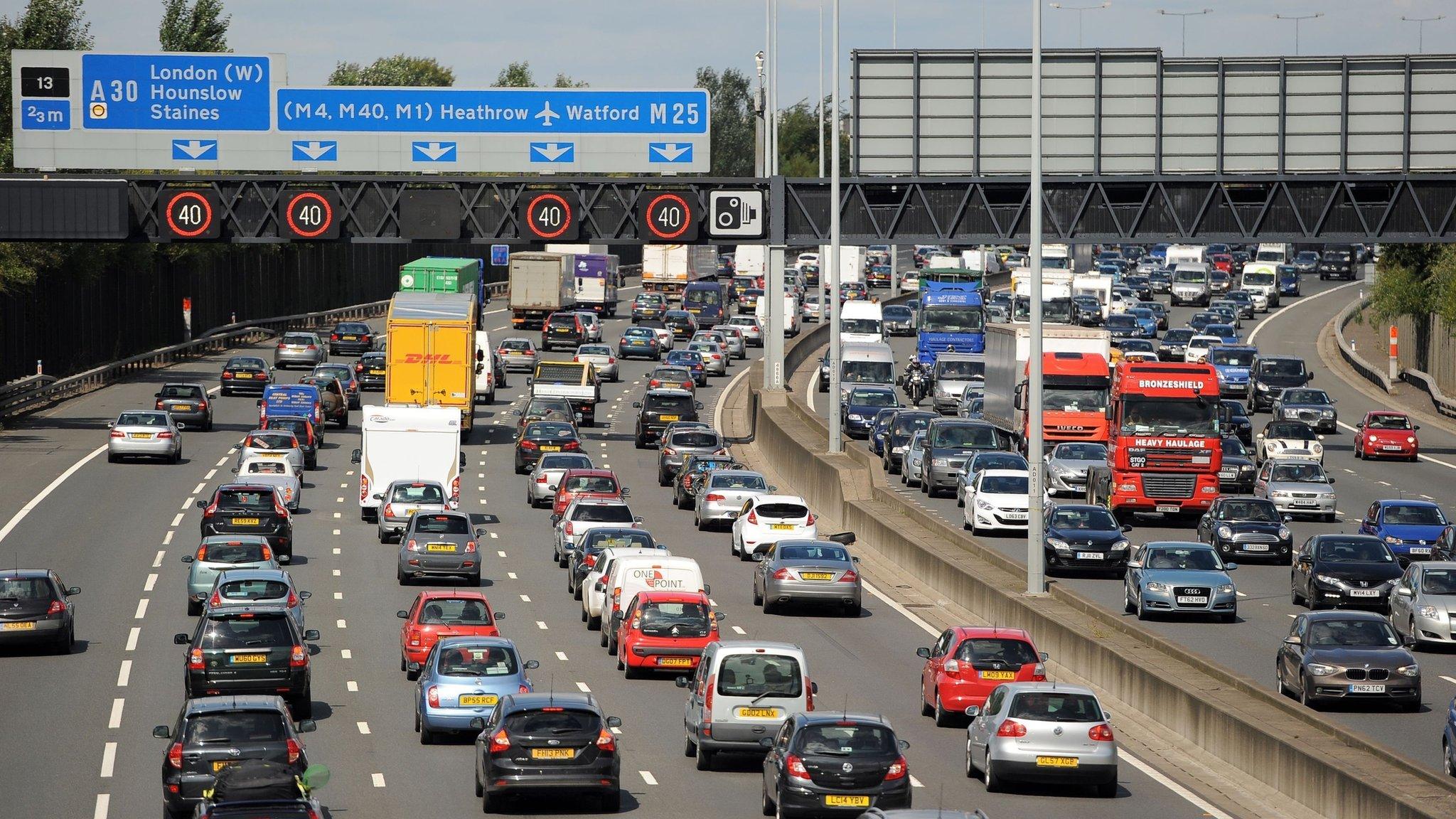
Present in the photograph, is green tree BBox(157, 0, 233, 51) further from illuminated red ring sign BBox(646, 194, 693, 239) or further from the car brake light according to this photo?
the car brake light

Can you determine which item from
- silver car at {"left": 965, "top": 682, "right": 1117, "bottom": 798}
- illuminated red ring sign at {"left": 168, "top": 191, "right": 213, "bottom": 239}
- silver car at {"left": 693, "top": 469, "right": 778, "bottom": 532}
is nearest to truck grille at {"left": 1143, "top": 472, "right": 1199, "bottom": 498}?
silver car at {"left": 693, "top": 469, "right": 778, "bottom": 532}

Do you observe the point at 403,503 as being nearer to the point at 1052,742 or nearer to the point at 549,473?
the point at 549,473

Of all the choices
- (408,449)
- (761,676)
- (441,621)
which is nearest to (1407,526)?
(441,621)

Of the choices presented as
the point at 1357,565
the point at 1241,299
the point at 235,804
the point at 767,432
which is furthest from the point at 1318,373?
the point at 235,804

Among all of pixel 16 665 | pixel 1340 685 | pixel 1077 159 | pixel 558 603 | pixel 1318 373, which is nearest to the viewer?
pixel 1340 685

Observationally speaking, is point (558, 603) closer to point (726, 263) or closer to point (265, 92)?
point (265, 92)

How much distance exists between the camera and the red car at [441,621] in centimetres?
2808

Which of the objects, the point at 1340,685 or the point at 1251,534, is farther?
the point at 1251,534

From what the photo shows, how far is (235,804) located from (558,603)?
68.8 ft

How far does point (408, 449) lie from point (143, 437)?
12.0 metres

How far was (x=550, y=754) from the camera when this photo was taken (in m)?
19.7

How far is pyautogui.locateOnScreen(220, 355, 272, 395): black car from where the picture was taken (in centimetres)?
7231

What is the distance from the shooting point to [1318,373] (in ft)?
285

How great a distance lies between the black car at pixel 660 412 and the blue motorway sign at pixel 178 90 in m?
13.9
